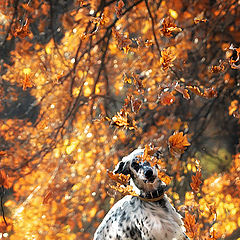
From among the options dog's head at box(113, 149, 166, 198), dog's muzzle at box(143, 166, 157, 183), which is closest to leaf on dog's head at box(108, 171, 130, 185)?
dog's head at box(113, 149, 166, 198)

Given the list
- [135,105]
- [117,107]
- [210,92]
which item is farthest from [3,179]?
[210,92]

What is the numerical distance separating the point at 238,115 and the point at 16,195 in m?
→ 3.65

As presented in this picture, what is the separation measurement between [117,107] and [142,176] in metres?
2.62

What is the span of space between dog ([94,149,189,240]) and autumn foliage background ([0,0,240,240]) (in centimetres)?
175

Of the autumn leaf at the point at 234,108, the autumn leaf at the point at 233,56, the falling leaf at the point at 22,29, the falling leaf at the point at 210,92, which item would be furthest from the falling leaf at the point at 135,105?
the falling leaf at the point at 22,29

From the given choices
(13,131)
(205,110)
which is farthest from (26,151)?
(205,110)

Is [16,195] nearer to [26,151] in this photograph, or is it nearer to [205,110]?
[26,151]

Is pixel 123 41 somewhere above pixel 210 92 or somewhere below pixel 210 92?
above

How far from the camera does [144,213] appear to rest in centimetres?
225

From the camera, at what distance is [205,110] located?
16.0 feet

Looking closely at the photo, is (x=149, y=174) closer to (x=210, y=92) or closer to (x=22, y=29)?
(x=210, y=92)

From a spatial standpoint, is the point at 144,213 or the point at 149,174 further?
the point at 144,213

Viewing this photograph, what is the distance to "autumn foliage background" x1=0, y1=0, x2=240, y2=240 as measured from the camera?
14.2ft

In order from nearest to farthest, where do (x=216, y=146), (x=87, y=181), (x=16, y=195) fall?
(x=87, y=181)
(x=216, y=146)
(x=16, y=195)
